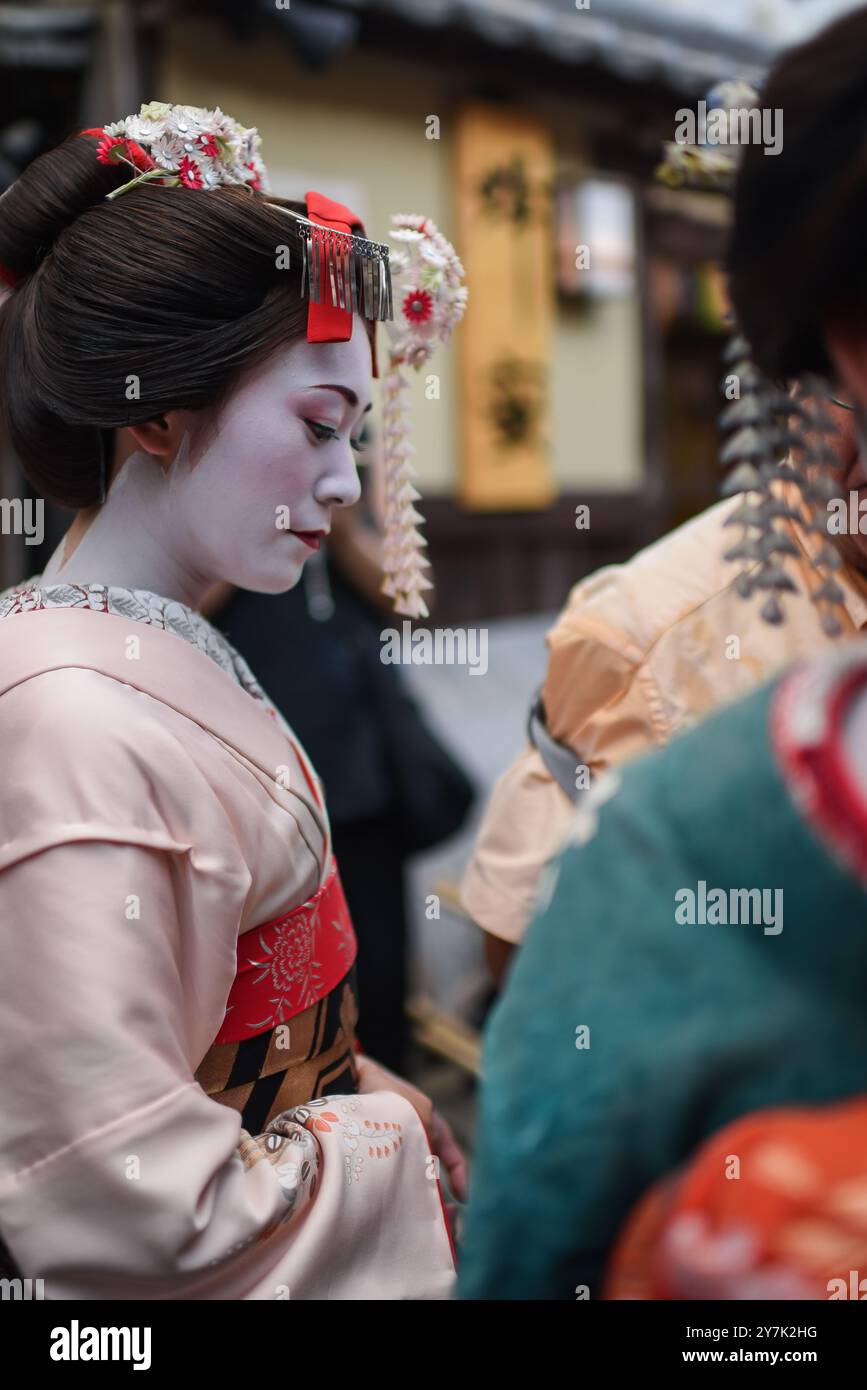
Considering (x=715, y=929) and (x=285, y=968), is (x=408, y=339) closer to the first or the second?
(x=285, y=968)

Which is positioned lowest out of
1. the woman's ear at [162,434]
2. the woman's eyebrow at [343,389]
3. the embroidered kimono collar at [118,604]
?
the embroidered kimono collar at [118,604]

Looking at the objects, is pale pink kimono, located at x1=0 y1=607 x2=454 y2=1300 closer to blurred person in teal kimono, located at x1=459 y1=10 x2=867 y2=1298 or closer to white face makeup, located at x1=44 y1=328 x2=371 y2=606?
white face makeup, located at x1=44 y1=328 x2=371 y2=606

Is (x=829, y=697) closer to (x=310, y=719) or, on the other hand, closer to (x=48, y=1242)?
(x=48, y=1242)

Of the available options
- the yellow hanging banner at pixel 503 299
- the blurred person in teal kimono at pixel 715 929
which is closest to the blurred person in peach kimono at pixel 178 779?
the blurred person in teal kimono at pixel 715 929

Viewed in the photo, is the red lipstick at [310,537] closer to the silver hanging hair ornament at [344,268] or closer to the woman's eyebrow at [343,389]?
the woman's eyebrow at [343,389]

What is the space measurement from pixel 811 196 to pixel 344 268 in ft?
2.99

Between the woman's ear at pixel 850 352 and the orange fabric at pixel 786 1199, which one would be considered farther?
the woman's ear at pixel 850 352

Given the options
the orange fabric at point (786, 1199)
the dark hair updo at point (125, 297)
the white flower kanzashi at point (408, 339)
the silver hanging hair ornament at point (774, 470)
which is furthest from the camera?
the white flower kanzashi at point (408, 339)

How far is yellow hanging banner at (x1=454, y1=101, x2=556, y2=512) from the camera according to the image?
6230 millimetres

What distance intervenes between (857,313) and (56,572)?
3.91 feet

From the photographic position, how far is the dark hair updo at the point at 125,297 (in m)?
1.56

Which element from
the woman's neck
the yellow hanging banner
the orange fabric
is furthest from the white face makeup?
the yellow hanging banner

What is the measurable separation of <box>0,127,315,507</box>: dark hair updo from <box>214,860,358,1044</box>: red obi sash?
2.32ft

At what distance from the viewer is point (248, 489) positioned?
1.62 meters
